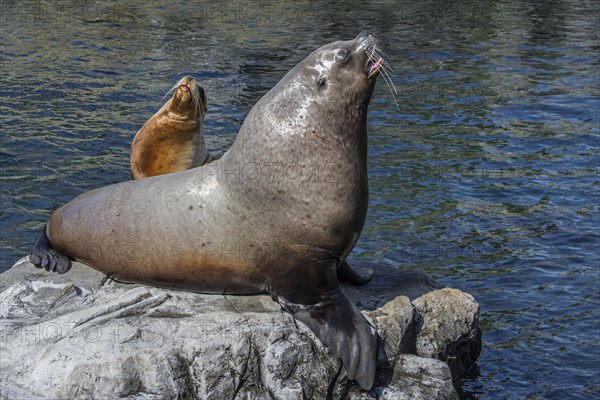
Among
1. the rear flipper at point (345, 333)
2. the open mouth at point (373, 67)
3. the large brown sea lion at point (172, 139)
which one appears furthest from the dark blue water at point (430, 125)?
the open mouth at point (373, 67)

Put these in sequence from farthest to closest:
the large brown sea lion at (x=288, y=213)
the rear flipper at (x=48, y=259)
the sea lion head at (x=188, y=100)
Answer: the sea lion head at (x=188, y=100), the rear flipper at (x=48, y=259), the large brown sea lion at (x=288, y=213)

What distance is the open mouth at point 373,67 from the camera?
6434 millimetres

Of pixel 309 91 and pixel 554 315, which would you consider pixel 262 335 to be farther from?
pixel 554 315

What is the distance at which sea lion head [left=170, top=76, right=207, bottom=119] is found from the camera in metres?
8.59

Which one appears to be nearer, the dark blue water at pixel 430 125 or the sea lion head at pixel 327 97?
the sea lion head at pixel 327 97

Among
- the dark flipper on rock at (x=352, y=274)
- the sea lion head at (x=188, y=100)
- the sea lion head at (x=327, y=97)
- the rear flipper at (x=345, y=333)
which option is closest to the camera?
the rear flipper at (x=345, y=333)

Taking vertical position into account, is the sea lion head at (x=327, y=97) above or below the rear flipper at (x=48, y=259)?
above

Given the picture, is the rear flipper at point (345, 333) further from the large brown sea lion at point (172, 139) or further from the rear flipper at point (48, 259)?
the large brown sea lion at point (172, 139)

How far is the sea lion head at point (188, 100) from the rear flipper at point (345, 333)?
2.80 m

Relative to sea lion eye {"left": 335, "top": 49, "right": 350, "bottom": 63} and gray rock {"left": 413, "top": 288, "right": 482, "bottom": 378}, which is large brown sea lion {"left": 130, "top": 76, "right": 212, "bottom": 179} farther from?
gray rock {"left": 413, "top": 288, "right": 482, "bottom": 378}

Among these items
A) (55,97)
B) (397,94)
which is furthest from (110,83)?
(397,94)

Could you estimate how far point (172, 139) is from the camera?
346 inches

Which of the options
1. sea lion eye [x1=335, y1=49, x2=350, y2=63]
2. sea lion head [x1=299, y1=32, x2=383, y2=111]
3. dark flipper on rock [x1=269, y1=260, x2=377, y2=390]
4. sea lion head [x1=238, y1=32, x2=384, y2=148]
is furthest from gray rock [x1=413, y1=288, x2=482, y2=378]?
sea lion eye [x1=335, y1=49, x2=350, y2=63]

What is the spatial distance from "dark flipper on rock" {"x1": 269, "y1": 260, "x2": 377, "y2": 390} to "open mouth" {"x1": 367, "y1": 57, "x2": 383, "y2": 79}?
123 centimetres
